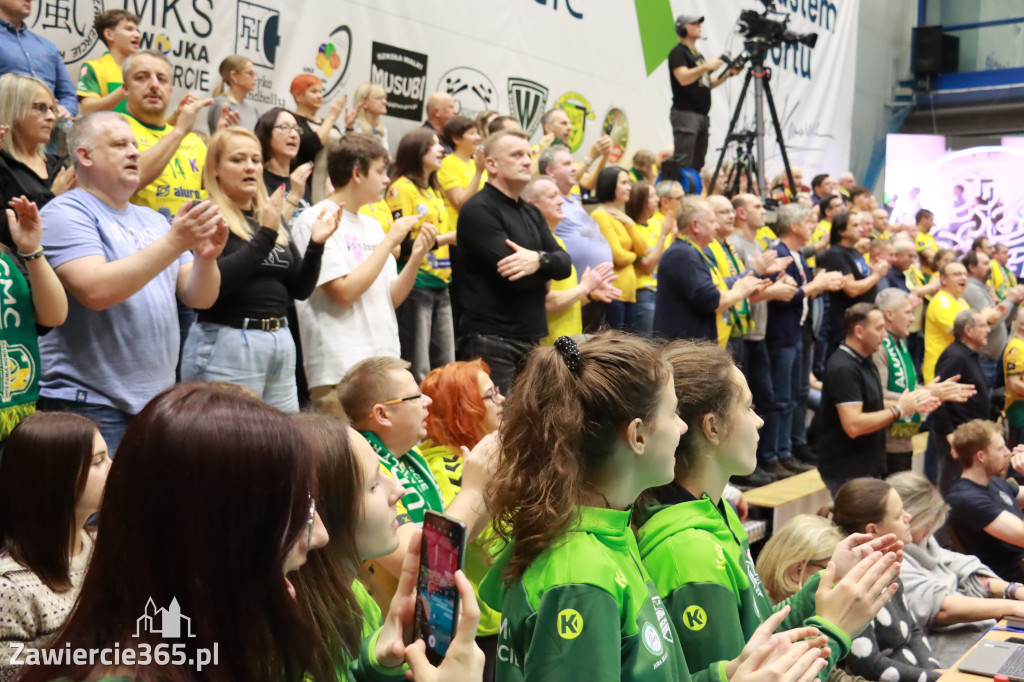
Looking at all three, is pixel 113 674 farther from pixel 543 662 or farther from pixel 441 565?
pixel 543 662

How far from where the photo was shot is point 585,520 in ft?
5.21

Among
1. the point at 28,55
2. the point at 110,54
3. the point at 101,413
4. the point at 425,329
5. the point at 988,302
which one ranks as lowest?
the point at 101,413

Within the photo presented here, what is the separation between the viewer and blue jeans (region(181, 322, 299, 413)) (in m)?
3.01

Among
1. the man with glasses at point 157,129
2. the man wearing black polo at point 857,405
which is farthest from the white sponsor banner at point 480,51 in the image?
the man wearing black polo at point 857,405

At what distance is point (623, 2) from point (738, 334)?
4.35m

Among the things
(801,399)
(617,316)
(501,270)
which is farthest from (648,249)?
(501,270)

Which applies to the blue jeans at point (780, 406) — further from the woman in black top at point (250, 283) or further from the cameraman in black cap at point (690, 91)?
the woman in black top at point (250, 283)

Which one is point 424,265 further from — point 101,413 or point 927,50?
point 927,50

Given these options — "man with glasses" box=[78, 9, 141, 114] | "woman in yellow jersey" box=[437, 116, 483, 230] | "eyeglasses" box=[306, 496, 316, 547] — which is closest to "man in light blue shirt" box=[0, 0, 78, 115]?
"man with glasses" box=[78, 9, 141, 114]

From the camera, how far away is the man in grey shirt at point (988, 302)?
7.36 m

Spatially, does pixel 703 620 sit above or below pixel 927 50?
below

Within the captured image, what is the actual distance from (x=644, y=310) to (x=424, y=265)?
160 centimetres

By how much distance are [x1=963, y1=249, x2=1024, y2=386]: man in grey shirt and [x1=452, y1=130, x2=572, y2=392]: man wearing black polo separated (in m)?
4.65

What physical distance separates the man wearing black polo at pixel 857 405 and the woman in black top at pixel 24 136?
345 cm
